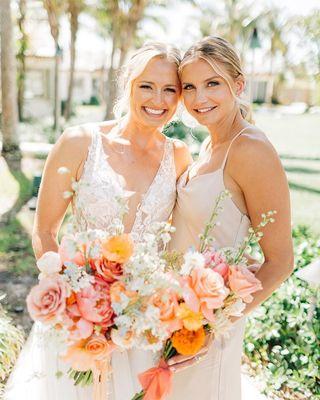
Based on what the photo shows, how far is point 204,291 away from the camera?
1607 millimetres

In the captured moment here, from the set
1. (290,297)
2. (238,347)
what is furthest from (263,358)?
(238,347)

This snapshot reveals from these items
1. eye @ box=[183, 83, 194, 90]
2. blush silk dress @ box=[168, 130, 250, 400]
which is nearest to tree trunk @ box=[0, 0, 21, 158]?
eye @ box=[183, 83, 194, 90]

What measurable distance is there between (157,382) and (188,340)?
28 centimetres

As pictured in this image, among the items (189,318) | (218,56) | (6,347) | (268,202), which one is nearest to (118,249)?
(189,318)

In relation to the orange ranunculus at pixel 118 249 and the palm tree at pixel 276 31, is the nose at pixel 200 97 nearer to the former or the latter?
the orange ranunculus at pixel 118 249

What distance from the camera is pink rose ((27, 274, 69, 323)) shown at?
154cm

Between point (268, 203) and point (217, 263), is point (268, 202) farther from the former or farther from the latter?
point (217, 263)

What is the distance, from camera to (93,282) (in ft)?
5.21

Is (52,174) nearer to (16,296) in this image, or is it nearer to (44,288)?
(44,288)

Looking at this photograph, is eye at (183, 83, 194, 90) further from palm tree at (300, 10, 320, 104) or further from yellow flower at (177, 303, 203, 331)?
palm tree at (300, 10, 320, 104)

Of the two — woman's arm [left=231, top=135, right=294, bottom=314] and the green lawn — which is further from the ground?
woman's arm [left=231, top=135, right=294, bottom=314]

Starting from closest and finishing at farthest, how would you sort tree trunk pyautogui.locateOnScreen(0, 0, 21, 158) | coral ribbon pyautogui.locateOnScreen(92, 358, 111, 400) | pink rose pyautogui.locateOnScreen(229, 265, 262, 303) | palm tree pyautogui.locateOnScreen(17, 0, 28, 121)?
pink rose pyautogui.locateOnScreen(229, 265, 262, 303), coral ribbon pyautogui.locateOnScreen(92, 358, 111, 400), tree trunk pyautogui.locateOnScreen(0, 0, 21, 158), palm tree pyautogui.locateOnScreen(17, 0, 28, 121)

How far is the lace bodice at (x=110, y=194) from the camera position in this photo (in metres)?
2.61

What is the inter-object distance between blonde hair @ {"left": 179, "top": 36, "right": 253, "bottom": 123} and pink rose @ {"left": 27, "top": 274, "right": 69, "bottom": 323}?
4.44ft
